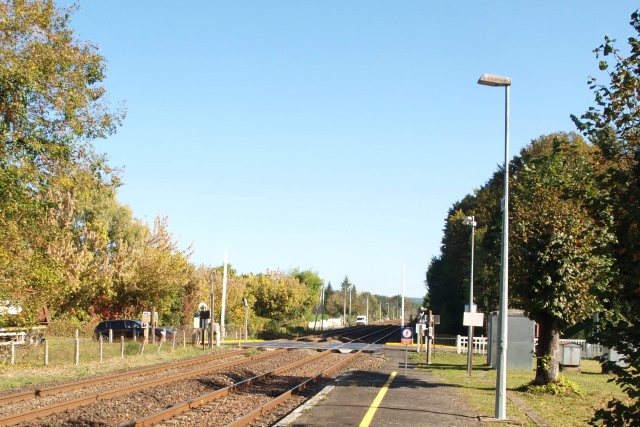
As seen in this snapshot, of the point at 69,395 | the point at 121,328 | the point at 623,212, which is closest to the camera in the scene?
the point at 623,212

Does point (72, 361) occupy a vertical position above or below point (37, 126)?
below

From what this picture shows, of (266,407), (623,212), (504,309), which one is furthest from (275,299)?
(623,212)

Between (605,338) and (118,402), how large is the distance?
12079 mm

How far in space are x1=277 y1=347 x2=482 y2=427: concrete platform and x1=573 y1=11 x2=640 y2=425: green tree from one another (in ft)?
22.5

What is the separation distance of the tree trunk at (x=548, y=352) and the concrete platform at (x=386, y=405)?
8.83ft

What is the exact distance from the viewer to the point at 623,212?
7785 mm

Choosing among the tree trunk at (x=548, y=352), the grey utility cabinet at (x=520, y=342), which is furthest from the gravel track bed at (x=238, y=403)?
the grey utility cabinet at (x=520, y=342)

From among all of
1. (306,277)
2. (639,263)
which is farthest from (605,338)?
(306,277)

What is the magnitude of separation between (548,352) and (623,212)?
47.6 ft

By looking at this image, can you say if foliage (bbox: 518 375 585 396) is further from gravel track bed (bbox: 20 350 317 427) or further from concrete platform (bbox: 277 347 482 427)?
gravel track bed (bbox: 20 350 317 427)

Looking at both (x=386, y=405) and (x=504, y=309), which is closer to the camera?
(x=504, y=309)

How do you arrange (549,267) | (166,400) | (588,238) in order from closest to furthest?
(588,238)
(166,400)
(549,267)

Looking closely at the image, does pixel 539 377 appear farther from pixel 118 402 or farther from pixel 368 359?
pixel 368 359

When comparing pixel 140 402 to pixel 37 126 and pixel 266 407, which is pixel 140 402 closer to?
pixel 266 407
